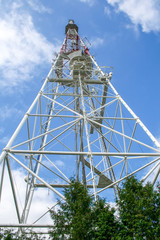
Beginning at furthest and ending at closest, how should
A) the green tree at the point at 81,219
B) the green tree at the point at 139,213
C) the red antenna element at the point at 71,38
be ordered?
the red antenna element at the point at 71,38
the green tree at the point at 81,219
the green tree at the point at 139,213

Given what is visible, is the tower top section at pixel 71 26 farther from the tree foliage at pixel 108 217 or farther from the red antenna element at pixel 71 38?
the tree foliage at pixel 108 217

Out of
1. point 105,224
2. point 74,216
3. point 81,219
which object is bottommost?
point 105,224

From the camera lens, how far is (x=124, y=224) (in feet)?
18.2

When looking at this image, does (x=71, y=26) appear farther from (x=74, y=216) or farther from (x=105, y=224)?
(x=105, y=224)

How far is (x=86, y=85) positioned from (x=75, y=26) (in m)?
8.79

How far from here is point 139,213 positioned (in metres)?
5.36

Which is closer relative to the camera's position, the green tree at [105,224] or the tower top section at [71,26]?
the green tree at [105,224]

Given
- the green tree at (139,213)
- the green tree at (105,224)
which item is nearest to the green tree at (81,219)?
the green tree at (105,224)

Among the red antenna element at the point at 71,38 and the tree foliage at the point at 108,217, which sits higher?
the red antenna element at the point at 71,38

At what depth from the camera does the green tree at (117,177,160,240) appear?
4988mm

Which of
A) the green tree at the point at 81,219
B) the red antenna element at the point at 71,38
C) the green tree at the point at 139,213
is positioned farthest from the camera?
the red antenna element at the point at 71,38

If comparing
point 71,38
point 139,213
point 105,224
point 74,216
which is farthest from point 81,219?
point 71,38

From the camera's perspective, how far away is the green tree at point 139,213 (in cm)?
499

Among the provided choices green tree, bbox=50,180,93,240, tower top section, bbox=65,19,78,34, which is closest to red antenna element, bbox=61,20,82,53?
tower top section, bbox=65,19,78,34
